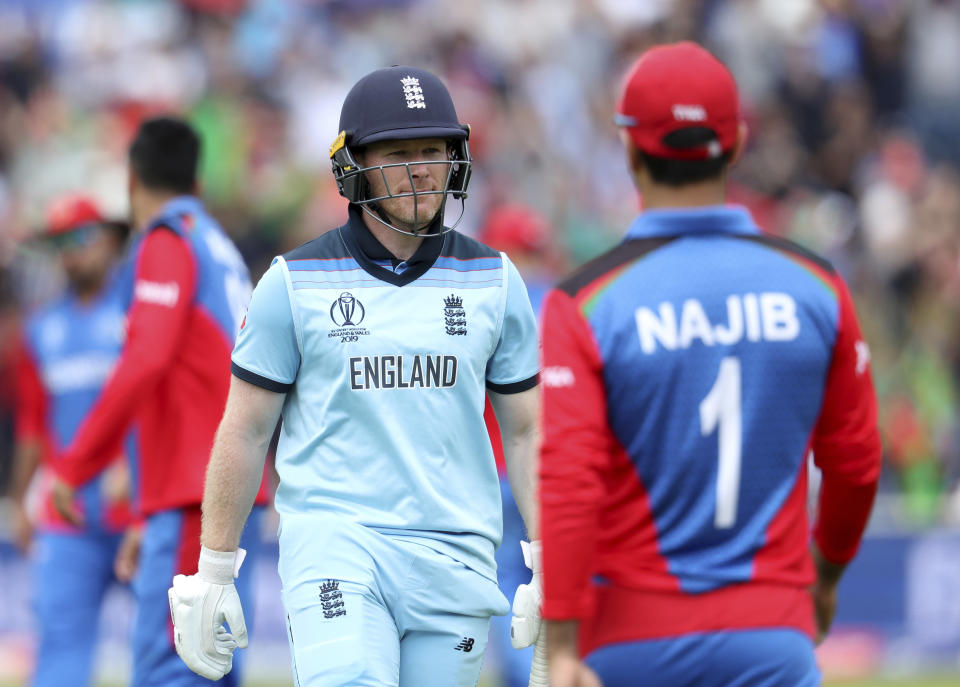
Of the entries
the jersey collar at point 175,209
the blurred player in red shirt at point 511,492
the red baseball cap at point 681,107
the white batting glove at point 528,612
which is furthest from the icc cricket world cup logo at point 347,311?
the blurred player in red shirt at point 511,492

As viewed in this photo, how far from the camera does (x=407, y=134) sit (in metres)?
4.50

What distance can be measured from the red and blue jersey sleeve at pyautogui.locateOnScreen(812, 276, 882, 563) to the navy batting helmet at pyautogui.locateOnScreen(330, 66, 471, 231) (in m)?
1.48

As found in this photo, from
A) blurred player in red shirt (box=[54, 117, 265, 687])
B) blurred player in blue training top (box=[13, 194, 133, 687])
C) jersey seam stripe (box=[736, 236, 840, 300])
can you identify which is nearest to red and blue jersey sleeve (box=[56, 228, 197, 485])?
blurred player in red shirt (box=[54, 117, 265, 687])

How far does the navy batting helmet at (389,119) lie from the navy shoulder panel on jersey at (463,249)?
151 mm

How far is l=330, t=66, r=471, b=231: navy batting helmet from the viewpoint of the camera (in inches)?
178

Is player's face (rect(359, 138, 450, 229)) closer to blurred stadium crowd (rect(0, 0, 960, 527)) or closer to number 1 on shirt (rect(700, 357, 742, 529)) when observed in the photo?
number 1 on shirt (rect(700, 357, 742, 529))

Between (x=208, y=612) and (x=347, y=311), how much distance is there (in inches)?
40.2

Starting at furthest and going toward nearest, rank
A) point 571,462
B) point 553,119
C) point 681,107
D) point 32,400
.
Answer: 1. point 553,119
2. point 32,400
3. point 681,107
4. point 571,462

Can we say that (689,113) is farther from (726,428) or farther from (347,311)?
(347,311)

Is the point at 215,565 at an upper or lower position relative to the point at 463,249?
lower

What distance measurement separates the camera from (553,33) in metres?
15.9

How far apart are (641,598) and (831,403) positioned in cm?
68

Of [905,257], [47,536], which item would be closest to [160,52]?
[905,257]

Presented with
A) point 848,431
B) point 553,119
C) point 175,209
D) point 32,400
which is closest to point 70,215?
point 32,400
